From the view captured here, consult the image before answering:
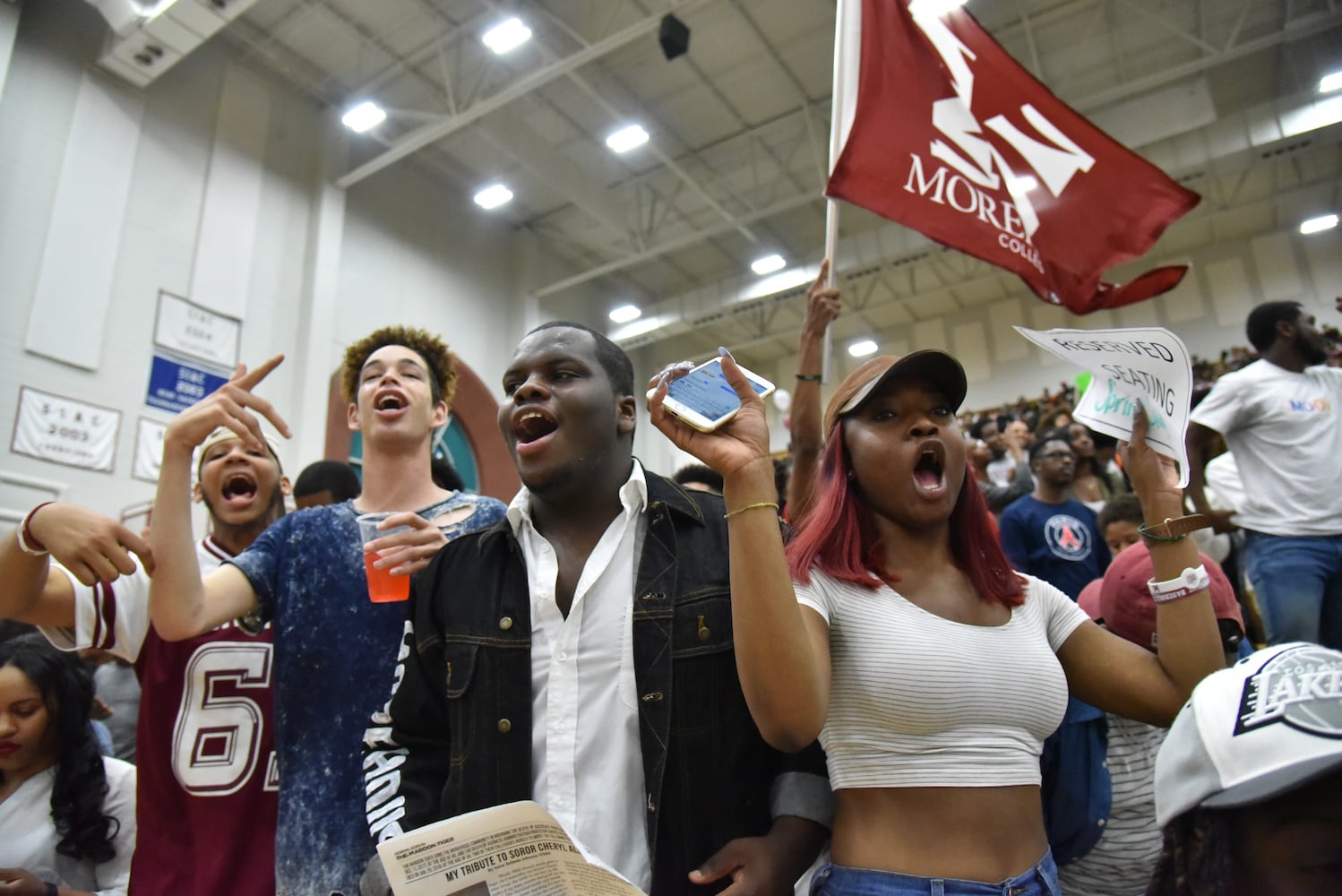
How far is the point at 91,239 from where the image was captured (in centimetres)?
707

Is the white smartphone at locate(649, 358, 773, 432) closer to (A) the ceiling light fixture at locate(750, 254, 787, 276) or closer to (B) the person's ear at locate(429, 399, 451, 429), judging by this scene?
(B) the person's ear at locate(429, 399, 451, 429)

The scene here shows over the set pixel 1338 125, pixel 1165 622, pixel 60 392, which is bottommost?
pixel 1165 622

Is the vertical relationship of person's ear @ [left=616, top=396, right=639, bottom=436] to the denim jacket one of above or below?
above

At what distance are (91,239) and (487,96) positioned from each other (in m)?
4.34

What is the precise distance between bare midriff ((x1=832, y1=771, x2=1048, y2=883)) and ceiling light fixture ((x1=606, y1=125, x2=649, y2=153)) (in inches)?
376

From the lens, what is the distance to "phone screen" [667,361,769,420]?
1310 millimetres

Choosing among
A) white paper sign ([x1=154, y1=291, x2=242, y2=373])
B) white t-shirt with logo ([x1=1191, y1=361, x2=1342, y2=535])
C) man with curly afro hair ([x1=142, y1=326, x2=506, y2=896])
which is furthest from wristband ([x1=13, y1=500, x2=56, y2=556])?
white paper sign ([x1=154, y1=291, x2=242, y2=373])

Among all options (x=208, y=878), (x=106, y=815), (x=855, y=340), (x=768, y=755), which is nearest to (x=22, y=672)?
(x=106, y=815)

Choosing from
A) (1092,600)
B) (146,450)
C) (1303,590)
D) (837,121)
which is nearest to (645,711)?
(1092,600)

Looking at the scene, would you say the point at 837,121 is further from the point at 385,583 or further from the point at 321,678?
the point at 321,678

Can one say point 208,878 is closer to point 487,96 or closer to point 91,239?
point 91,239

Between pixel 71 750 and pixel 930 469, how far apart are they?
250cm

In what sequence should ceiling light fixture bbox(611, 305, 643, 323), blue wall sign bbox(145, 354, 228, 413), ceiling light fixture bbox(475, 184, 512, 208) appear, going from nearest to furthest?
1. blue wall sign bbox(145, 354, 228, 413)
2. ceiling light fixture bbox(475, 184, 512, 208)
3. ceiling light fixture bbox(611, 305, 643, 323)

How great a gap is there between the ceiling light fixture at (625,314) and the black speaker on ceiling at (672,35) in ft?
17.5
